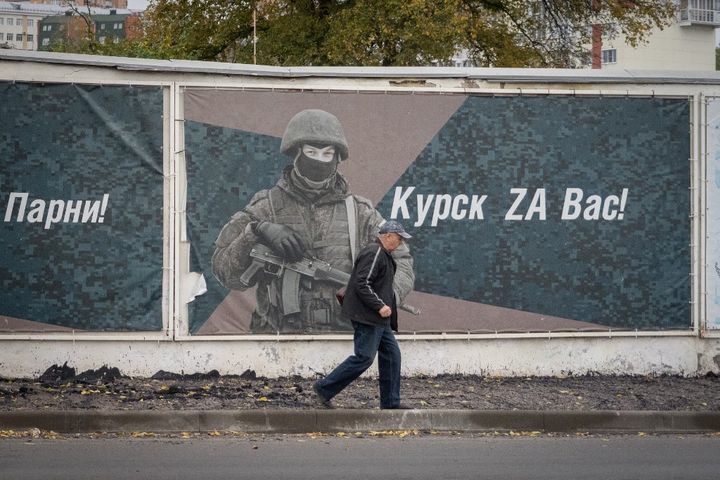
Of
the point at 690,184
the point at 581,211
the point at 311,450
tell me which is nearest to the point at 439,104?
the point at 581,211

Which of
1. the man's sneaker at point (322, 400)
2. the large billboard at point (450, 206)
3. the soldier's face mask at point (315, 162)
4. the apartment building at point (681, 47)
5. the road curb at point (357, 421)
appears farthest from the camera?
the apartment building at point (681, 47)

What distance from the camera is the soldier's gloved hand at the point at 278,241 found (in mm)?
12641

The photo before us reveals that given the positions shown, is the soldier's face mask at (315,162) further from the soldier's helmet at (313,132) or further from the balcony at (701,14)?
the balcony at (701,14)

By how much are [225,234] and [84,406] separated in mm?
2498

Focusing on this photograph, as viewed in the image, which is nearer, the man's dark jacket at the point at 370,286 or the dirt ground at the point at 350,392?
the man's dark jacket at the point at 370,286

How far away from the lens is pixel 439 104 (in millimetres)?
12844

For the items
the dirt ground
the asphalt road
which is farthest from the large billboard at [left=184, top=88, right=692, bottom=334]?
the asphalt road

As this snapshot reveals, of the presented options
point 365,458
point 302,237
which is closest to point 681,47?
point 302,237

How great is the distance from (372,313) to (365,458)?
1.94 meters

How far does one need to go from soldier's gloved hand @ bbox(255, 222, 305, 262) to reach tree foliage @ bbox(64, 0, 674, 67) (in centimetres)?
1622

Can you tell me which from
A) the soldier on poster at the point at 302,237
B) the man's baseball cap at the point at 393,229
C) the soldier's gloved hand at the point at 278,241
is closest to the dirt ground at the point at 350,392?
the soldier on poster at the point at 302,237

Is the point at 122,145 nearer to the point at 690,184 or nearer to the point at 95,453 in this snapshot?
the point at 95,453

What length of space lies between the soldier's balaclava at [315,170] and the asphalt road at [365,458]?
10.6 feet

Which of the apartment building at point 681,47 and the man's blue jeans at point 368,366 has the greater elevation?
the apartment building at point 681,47
